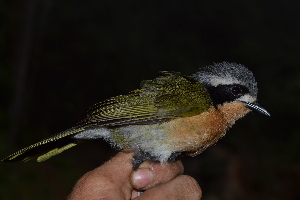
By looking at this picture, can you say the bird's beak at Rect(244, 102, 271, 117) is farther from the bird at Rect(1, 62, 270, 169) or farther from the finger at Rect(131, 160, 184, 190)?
the finger at Rect(131, 160, 184, 190)

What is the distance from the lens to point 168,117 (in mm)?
3598

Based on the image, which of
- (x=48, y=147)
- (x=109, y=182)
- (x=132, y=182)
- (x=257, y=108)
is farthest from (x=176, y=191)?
→ (x=48, y=147)

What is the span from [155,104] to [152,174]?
68 centimetres

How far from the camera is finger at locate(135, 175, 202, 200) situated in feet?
10.8

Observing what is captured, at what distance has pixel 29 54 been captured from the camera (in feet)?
34.2

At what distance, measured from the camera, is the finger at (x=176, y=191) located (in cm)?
331

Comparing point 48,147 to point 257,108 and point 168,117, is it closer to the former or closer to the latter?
point 168,117

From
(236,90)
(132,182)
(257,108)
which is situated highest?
(236,90)

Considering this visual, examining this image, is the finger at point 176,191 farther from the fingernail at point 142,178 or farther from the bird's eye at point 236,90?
the bird's eye at point 236,90

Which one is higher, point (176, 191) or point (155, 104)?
point (155, 104)

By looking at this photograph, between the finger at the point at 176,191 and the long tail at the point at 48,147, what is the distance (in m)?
0.84

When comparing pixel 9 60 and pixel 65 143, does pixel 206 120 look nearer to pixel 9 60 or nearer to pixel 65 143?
pixel 65 143

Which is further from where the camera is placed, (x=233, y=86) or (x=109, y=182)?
(x=233, y=86)

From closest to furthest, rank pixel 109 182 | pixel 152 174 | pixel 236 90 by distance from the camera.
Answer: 1. pixel 109 182
2. pixel 152 174
3. pixel 236 90
